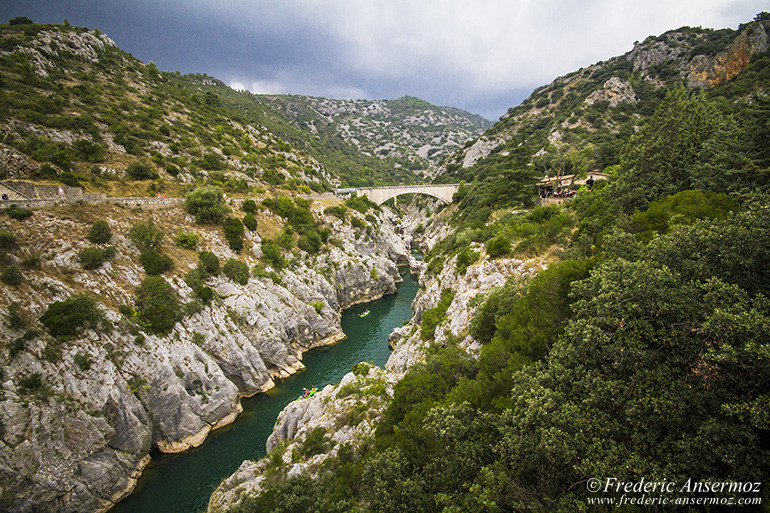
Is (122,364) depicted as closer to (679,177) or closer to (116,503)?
(116,503)

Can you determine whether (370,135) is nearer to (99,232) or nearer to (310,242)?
(310,242)

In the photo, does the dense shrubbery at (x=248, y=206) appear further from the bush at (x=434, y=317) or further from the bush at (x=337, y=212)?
the bush at (x=434, y=317)

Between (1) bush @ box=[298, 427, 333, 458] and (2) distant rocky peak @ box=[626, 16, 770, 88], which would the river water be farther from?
(2) distant rocky peak @ box=[626, 16, 770, 88]

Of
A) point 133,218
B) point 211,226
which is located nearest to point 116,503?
point 133,218

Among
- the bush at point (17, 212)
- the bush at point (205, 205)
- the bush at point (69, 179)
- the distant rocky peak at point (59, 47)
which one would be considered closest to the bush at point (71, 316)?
the bush at point (17, 212)

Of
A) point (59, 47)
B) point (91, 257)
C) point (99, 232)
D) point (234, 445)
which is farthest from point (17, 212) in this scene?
point (59, 47)
